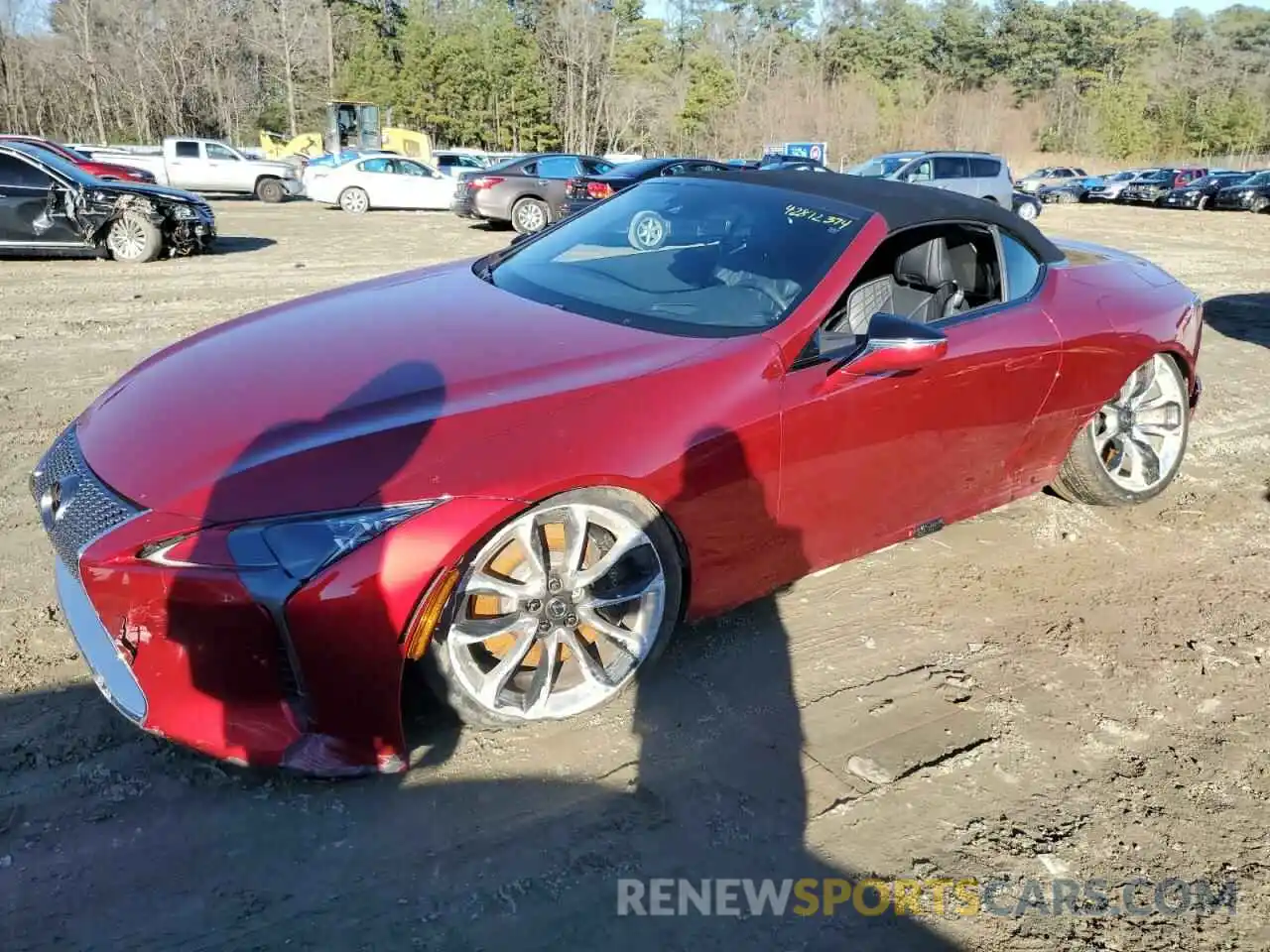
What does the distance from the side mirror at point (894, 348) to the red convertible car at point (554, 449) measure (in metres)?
0.02

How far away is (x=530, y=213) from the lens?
1753 centimetres

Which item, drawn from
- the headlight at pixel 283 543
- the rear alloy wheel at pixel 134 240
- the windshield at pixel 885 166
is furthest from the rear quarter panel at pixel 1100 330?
the windshield at pixel 885 166

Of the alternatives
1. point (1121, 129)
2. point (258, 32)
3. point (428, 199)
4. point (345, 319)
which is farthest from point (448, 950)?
point (1121, 129)

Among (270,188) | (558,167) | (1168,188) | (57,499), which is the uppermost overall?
(558,167)

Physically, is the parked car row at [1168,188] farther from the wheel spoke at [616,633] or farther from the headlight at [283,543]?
the headlight at [283,543]

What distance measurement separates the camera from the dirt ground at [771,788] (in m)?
2.13

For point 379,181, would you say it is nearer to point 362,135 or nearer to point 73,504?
point 362,135

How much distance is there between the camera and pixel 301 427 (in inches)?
98.0

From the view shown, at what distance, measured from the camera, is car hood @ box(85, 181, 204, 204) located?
11.4m

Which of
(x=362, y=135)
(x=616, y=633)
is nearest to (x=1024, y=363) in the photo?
(x=616, y=633)

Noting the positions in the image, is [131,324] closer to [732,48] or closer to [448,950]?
[448,950]

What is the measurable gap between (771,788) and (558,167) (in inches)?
682

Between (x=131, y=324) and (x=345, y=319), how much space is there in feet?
18.7

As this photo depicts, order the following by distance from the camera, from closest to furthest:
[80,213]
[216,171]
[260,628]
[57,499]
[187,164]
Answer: [260,628] < [57,499] < [80,213] < [187,164] < [216,171]
